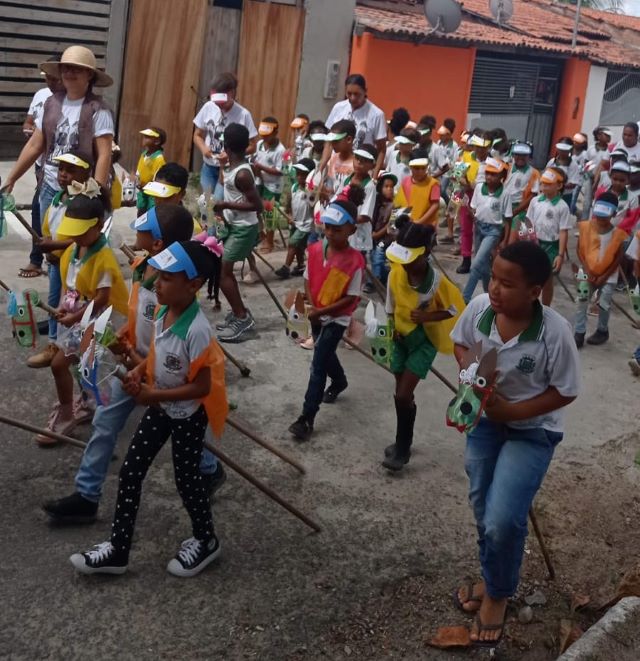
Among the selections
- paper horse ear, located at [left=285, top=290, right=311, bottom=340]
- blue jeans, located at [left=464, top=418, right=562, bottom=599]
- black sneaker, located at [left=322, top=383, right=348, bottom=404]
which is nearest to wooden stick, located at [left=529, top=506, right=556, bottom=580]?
blue jeans, located at [left=464, top=418, right=562, bottom=599]

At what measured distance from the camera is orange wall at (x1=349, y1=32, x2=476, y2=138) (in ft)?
51.6

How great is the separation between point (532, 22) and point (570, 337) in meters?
20.3

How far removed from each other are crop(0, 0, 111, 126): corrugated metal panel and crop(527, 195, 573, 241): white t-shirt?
6707 millimetres

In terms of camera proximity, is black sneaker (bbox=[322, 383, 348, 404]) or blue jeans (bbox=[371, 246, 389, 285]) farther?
blue jeans (bbox=[371, 246, 389, 285])

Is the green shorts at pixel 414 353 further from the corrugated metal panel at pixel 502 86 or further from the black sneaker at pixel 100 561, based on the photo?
the corrugated metal panel at pixel 502 86

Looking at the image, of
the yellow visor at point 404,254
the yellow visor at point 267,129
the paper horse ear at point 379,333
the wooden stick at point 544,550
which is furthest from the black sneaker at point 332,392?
the yellow visor at point 267,129

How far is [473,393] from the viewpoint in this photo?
11.6 ft

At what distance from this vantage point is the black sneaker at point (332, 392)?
6562 mm

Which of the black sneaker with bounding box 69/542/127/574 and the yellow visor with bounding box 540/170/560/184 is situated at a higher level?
the yellow visor with bounding box 540/170/560/184

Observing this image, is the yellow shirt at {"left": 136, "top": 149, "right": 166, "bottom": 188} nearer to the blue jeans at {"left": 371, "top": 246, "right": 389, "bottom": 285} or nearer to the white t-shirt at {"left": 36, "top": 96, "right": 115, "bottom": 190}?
the blue jeans at {"left": 371, "top": 246, "right": 389, "bottom": 285}

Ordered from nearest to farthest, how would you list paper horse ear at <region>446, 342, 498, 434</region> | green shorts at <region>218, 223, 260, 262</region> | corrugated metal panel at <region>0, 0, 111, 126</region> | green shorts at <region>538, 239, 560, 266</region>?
paper horse ear at <region>446, 342, 498, 434</region> < green shorts at <region>218, 223, 260, 262</region> < green shorts at <region>538, 239, 560, 266</region> < corrugated metal panel at <region>0, 0, 111, 126</region>

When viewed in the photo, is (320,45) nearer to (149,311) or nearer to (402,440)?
(402,440)

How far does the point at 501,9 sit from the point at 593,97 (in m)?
3.83

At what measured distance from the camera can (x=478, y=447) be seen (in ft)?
13.0
